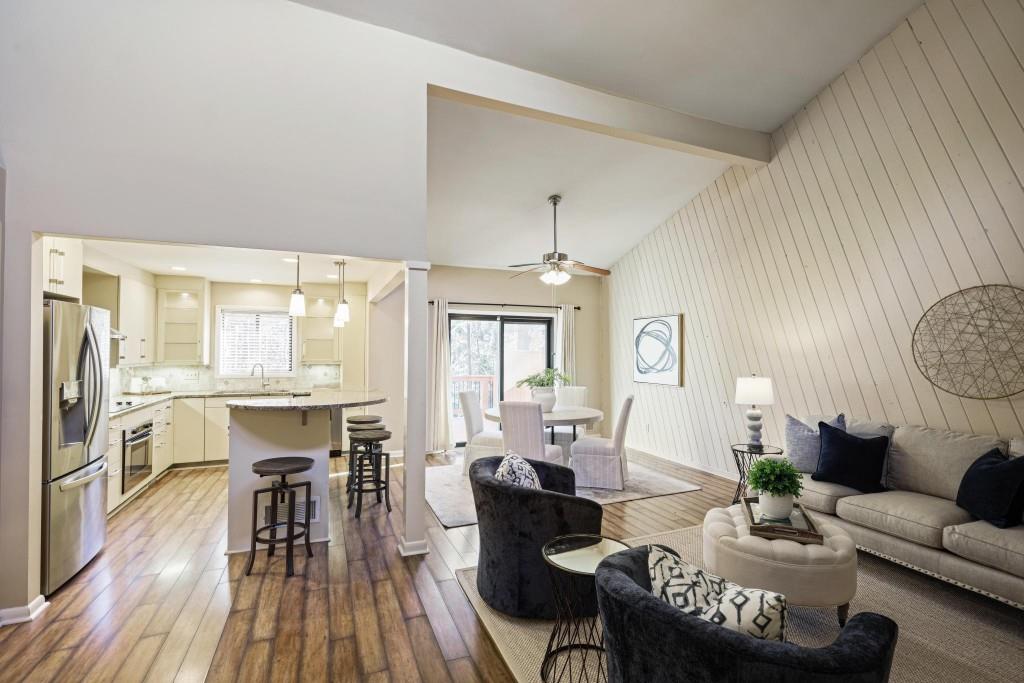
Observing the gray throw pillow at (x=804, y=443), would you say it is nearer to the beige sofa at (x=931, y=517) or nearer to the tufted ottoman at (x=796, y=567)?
the beige sofa at (x=931, y=517)

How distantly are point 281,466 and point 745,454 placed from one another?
162 inches

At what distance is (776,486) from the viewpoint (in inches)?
106

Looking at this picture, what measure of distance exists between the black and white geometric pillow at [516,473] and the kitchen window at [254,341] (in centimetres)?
504

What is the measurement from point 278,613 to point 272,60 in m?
3.35

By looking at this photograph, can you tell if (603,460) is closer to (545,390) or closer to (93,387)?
(545,390)

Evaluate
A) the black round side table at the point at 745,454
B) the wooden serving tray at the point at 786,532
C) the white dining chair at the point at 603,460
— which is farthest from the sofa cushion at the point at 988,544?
the white dining chair at the point at 603,460

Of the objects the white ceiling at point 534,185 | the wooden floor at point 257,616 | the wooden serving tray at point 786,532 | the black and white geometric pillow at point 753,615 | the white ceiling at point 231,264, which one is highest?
the white ceiling at point 534,185

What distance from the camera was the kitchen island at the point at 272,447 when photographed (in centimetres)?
346

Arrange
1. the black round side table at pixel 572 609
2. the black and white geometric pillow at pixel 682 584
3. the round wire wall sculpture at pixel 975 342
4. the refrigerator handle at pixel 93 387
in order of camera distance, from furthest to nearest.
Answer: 1. the round wire wall sculpture at pixel 975 342
2. the refrigerator handle at pixel 93 387
3. the black round side table at pixel 572 609
4. the black and white geometric pillow at pixel 682 584

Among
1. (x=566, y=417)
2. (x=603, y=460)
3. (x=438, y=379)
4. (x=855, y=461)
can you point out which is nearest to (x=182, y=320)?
(x=438, y=379)

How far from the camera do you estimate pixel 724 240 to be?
5676 millimetres

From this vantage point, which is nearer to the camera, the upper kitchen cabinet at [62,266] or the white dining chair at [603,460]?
the upper kitchen cabinet at [62,266]

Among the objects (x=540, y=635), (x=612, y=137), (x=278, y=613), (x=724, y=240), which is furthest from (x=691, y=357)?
(x=278, y=613)

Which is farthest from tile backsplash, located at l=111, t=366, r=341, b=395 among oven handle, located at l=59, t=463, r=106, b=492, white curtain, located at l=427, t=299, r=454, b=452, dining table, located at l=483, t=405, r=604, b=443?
dining table, located at l=483, t=405, r=604, b=443
